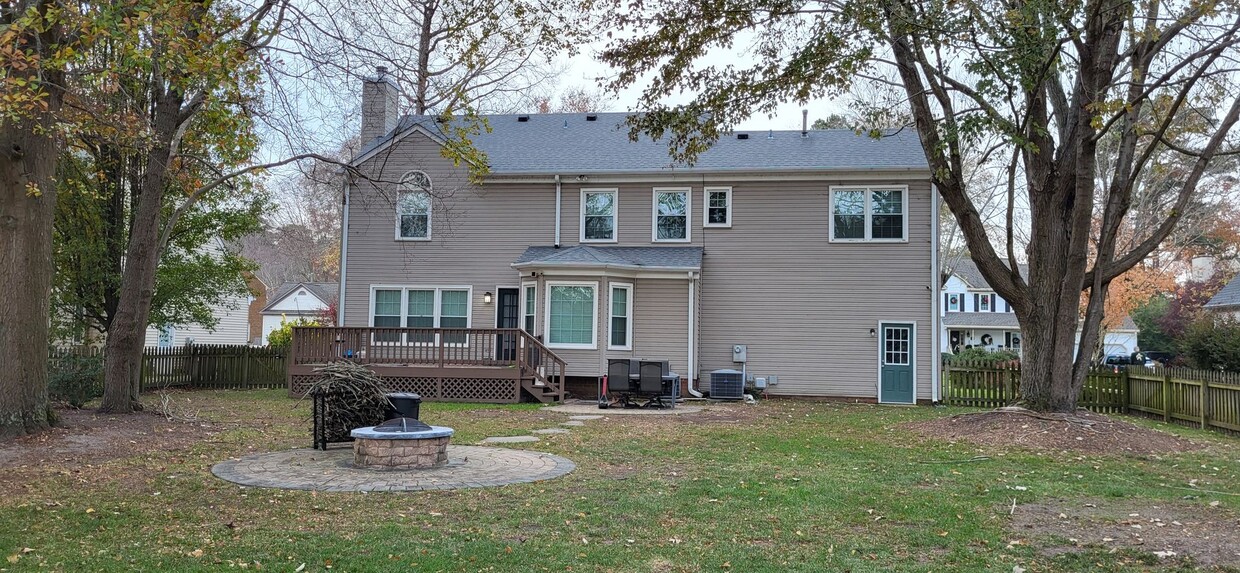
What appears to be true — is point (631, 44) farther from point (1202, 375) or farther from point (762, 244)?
point (1202, 375)

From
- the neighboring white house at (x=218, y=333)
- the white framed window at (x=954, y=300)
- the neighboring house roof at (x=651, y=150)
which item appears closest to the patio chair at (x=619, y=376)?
the neighboring house roof at (x=651, y=150)

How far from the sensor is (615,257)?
61.3 ft

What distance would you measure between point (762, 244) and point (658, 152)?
3.37m

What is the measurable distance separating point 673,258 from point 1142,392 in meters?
9.59

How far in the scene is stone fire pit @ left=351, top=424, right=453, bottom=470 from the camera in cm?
805

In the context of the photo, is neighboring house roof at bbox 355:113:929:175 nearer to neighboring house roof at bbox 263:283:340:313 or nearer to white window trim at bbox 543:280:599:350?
white window trim at bbox 543:280:599:350

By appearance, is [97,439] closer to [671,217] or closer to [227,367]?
[227,367]

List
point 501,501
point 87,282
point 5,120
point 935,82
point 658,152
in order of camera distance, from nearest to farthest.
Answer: point 501,501 < point 5,120 < point 935,82 < point 87,282 < point 658,152

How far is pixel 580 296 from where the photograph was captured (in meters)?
18.6

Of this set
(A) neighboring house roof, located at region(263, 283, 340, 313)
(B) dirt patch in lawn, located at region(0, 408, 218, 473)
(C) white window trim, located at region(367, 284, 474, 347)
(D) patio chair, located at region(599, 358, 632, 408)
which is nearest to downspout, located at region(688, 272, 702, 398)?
(D) patio chair, located at region(599, 358, 632, 408)

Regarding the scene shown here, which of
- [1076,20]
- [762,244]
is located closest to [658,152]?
[762,244]

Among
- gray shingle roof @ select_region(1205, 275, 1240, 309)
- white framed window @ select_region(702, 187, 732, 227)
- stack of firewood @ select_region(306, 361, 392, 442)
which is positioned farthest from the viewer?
gray shingle roof @ select_region(1205, 275, 1240, 309)

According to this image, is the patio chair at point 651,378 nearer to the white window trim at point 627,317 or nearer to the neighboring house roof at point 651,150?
the white window trim at point 627,317

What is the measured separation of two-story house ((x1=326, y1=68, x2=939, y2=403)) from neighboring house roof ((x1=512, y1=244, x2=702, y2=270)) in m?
0.07
